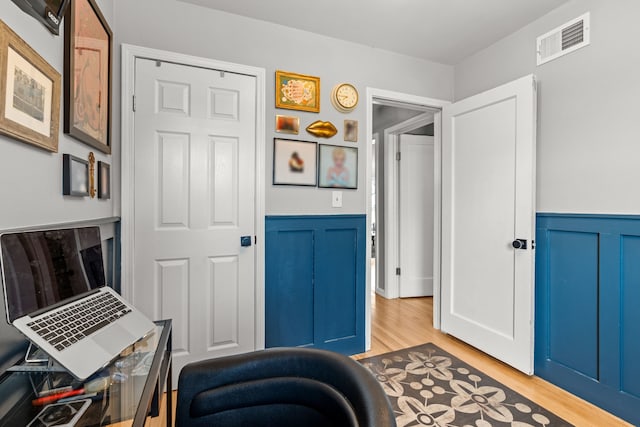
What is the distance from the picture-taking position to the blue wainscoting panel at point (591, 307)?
1.71m

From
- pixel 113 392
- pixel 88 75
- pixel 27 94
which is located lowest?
pixel 113 392

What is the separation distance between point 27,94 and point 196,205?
1148mm

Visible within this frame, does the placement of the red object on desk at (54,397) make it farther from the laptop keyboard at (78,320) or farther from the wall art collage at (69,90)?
the wall art collage at (69,90)

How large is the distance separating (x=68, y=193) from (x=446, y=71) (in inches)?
119

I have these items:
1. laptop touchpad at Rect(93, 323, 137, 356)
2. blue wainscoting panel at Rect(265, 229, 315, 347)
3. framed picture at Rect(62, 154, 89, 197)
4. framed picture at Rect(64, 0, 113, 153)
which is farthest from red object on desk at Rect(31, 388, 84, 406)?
blue wainscoting panel at Rect(265, 229, 315, 347)

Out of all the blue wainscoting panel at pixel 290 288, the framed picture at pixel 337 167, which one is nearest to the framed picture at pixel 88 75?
the blue wainscoting panel at pixel 290 288

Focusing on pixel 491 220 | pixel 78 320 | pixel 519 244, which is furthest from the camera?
pixel 491 220

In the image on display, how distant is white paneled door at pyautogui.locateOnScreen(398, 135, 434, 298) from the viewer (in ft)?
12.9

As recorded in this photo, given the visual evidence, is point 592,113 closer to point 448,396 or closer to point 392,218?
point 448,396

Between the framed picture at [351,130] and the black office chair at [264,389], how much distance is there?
1888 mm

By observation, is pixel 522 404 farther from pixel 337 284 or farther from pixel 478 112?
pixel 478 112

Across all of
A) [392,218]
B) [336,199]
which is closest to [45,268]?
[336,199]

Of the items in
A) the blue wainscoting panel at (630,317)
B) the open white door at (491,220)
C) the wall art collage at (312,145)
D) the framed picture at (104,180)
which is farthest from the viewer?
the wall art collage at (312,145)

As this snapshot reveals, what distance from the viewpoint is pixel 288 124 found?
226cm
